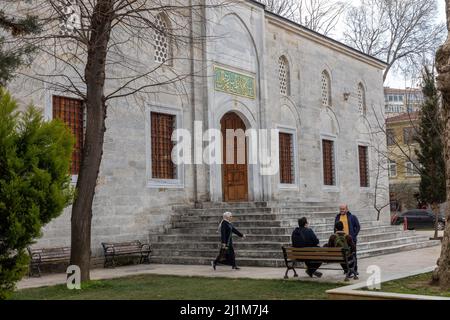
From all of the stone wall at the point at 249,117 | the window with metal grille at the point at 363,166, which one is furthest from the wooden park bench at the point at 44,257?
the window with metal grille at the point at 363,166

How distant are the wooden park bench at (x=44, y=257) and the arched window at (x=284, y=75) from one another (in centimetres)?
1137

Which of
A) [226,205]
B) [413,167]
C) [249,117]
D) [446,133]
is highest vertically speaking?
[249,117]

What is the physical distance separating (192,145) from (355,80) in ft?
39.0

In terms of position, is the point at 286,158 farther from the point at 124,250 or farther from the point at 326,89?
the point at 124,250

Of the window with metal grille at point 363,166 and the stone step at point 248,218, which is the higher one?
the window with metal grille at point 363,166

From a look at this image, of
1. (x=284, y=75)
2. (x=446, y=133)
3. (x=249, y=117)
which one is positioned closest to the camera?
(x=446, y=133)

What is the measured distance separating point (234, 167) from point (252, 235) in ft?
16.1

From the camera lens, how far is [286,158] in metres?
21.6

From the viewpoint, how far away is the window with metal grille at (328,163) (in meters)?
23.8

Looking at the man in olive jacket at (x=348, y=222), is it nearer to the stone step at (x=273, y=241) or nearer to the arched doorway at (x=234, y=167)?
the stone step at (x=273, y=241)

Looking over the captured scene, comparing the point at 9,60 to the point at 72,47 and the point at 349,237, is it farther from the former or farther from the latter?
the point at 349,237

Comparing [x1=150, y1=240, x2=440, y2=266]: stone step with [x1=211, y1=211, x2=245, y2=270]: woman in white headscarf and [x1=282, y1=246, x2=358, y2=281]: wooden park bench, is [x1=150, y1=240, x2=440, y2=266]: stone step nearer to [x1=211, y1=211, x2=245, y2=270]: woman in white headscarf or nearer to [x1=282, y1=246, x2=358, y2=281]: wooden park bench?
[x1=211, y1=211, x2=245, y2=270]: woman in white headscarf

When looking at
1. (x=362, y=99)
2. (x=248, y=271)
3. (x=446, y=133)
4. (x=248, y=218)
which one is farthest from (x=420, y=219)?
(x=446, y=133)
